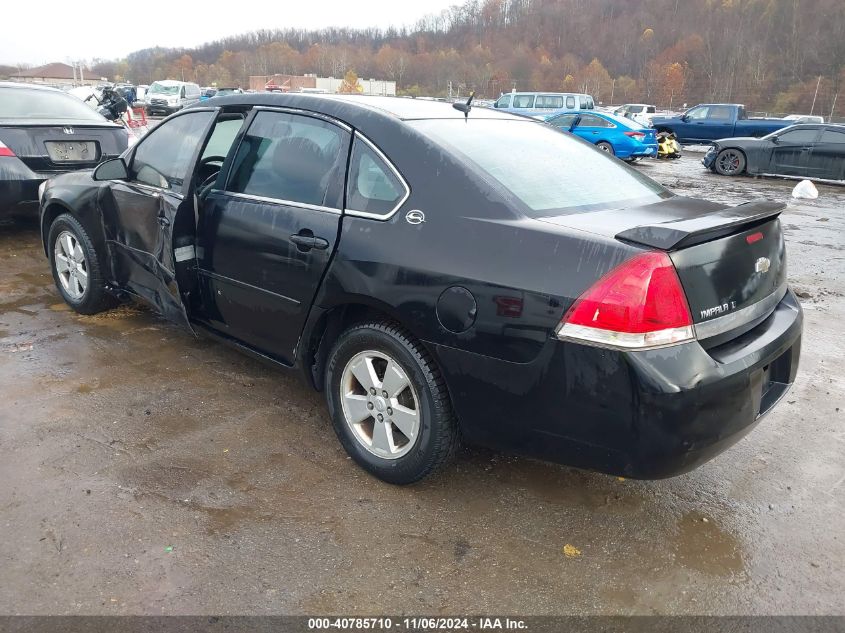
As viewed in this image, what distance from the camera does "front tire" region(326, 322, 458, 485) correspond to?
8.54ft

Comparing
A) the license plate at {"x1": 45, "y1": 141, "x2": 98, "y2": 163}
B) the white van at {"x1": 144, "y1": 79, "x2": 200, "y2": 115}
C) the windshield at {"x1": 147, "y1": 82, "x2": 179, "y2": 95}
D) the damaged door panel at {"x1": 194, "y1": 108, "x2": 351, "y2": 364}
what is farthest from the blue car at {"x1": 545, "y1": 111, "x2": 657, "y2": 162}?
the windshield at {"x1": 147, "y1": 82, "x2": 179, "y2": 95}

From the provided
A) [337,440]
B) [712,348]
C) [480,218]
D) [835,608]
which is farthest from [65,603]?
[835,608]

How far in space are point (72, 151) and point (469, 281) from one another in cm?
570

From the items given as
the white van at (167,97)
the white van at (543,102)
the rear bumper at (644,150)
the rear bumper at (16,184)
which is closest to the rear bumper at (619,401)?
the rear bumper at (16,184)

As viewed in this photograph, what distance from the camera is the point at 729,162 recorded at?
644 inches

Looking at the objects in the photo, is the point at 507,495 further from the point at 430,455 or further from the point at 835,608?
the point at 835,608

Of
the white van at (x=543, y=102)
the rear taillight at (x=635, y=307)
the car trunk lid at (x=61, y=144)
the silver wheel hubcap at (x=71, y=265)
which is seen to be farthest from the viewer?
the white van at (x=543, y=102)

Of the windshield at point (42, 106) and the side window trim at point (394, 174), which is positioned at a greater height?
the windshield at point (42, 106)

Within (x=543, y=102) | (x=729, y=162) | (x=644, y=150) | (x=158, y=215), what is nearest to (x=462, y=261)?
(x=158, y=215)

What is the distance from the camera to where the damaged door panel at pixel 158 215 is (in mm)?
3541

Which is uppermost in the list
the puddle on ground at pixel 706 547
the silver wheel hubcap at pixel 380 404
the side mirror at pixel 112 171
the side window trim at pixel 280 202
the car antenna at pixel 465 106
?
the car antenna at pixel 465 106

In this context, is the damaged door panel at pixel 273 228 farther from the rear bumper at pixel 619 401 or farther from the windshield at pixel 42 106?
the windshield at pixel 42 106

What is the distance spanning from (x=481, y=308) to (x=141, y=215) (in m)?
2.50

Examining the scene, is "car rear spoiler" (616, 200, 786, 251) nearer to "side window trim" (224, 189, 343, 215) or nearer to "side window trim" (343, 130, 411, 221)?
"side window trim" (343, 130, 411, 221)
